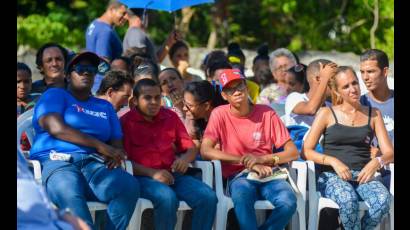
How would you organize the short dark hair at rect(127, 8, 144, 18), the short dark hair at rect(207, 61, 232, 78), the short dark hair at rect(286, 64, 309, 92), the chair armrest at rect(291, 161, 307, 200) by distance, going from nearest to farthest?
the chair armrest at rect(291, 161, 307, 200) → the short dark hair at rect(286, 64, 309, 92) → the short dark hair at rect(207, 61, 232, 78) → the short dark hair at rect(127, 8, 144, 18)

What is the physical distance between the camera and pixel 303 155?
25.0 ft

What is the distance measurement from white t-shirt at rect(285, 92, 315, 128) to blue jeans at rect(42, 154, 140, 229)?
2.04 meters

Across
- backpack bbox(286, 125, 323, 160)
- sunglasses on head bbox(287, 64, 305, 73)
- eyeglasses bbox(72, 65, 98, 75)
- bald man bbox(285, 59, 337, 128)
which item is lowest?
backpack bbox(286, 125, 323, 160)

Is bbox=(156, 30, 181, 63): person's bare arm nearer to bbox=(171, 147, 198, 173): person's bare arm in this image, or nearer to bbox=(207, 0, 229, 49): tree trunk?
bbox=(171, 147, 198, 173): person's bare arm

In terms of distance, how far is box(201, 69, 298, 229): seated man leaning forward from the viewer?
726cm

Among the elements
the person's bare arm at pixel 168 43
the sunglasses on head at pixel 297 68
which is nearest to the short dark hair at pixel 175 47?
the person's bare arm at pixel 168 43

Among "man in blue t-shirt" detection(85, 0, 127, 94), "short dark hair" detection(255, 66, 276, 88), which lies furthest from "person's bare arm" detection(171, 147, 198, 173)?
"short dark hair" detection(255, 66, 276, 88)

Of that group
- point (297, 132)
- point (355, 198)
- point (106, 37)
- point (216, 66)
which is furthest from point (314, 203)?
point (106, 37)

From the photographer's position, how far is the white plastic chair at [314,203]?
7293 mm

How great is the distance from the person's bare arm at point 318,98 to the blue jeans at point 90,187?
2036 mm

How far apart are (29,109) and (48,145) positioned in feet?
3.27

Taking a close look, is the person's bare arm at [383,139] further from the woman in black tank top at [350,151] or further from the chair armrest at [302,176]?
the chair armrest at [302,176]

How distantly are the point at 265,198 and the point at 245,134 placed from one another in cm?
54
